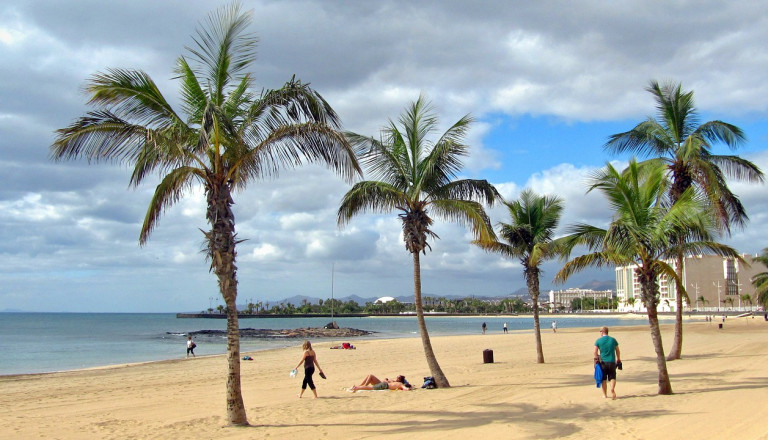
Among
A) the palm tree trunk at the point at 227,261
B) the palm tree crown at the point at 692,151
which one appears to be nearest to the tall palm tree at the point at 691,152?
the palm tree crown at the point at 692,151

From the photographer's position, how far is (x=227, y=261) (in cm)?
920

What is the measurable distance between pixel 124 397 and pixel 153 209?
745cm

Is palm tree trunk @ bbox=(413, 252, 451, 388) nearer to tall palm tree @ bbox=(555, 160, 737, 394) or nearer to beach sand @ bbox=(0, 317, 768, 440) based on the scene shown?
beach sand @ bbox=(0, 317, 768, 440)

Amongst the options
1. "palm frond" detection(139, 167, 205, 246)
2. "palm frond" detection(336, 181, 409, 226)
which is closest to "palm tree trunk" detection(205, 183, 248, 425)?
"palm frond" detection(139, 167, 205, 246)

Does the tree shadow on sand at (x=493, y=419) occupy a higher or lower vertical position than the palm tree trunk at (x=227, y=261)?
lower

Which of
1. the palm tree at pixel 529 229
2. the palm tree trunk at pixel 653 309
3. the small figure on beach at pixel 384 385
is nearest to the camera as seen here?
the palm tree trunk at pixel 653 309

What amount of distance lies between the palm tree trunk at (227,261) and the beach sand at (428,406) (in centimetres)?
59

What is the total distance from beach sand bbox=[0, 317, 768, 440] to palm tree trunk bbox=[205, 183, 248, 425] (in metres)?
0.59

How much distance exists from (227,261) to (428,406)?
4.96m

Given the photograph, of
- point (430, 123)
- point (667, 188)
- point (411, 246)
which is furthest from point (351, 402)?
point (667, 188)

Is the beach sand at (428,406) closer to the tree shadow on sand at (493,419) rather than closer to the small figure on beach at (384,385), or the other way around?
the tree shadow on sand at (493,419)

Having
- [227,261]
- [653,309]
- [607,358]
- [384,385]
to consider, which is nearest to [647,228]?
[653,309]

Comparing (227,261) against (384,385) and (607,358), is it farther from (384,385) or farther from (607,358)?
(607,358)

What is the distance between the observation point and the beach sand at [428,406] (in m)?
9.10
